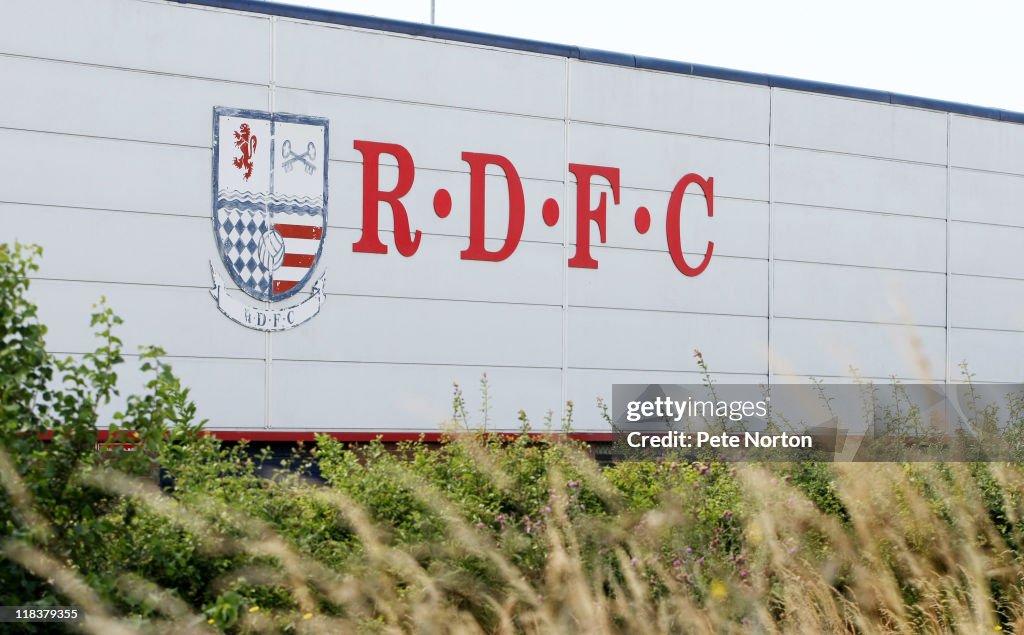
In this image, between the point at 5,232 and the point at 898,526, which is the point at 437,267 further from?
the point at 898,526

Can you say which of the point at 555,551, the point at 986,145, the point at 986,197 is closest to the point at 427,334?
the point at 555,551

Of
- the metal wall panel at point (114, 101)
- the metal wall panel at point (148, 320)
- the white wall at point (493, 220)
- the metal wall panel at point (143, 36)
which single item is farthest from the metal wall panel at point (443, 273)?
the metal wall panel at point (143, 36)

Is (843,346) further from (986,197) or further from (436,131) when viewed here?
(436,131)

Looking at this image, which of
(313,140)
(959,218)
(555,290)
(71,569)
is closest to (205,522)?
(71,569)

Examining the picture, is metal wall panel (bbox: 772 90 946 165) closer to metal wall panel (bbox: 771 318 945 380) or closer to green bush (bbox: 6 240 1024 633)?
metal wall panel (bbox: 771 318 945 380)

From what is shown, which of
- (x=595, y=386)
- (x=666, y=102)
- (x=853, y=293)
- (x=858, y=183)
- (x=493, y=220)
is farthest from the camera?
(x=858, y=183)

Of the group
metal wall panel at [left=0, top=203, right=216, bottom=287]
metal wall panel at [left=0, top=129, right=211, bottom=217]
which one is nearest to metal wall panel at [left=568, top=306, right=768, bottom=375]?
metal wall panel at [left=0, top=203, right=216, bottom=287]

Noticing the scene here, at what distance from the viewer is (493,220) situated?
10.0 metres

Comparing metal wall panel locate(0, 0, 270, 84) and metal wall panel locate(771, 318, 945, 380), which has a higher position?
metal wall panel locate(0, 0, 270, 84)

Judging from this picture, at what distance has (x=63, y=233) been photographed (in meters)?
8.54

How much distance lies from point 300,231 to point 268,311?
0.67m

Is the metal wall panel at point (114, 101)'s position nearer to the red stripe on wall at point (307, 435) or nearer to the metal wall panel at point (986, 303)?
the red stripe on wall at point (307, 435)

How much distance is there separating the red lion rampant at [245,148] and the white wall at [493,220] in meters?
0.22

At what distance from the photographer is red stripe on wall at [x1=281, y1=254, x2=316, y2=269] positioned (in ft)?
30.0
